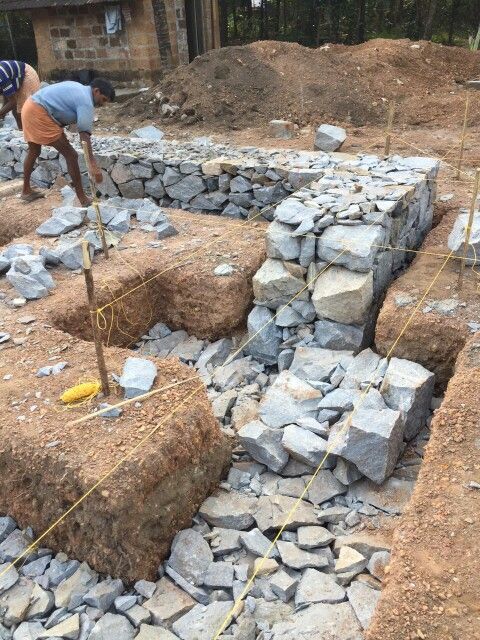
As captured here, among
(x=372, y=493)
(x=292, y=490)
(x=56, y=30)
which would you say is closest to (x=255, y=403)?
(x=292, y=490)

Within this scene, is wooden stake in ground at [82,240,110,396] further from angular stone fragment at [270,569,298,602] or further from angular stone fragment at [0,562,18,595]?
angular stone fragment at [270,569,298,602]

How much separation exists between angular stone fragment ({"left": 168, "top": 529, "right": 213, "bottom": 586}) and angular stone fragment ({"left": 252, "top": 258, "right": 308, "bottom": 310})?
2.42 meters

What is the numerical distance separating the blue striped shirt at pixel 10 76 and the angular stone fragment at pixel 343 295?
5980 millimetres

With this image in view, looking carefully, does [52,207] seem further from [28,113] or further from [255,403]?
[255,403]

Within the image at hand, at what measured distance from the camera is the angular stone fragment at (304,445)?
4047 mm

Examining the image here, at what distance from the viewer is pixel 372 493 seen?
13.0ft

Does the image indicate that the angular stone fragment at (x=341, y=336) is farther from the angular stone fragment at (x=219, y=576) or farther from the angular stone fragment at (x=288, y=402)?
the angular stone fragment at (x=219, y=576)

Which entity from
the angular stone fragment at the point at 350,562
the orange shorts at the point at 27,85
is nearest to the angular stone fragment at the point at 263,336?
the angular stone fragment at the point at 350,562

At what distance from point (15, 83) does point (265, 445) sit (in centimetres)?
705

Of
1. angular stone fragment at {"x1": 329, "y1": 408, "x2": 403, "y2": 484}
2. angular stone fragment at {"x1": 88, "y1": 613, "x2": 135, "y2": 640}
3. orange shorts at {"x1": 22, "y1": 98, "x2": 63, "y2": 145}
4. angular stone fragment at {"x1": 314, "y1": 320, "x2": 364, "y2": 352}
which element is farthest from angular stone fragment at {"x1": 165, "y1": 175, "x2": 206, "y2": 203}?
angular stone fragment at {"x1": 88, "y1": 613, "x2": 135, "y2": 640}

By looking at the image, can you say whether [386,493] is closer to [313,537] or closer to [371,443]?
[371,443]

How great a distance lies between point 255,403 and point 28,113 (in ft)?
14.9

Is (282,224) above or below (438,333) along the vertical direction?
above

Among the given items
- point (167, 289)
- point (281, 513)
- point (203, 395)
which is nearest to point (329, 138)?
point (167, 289)
